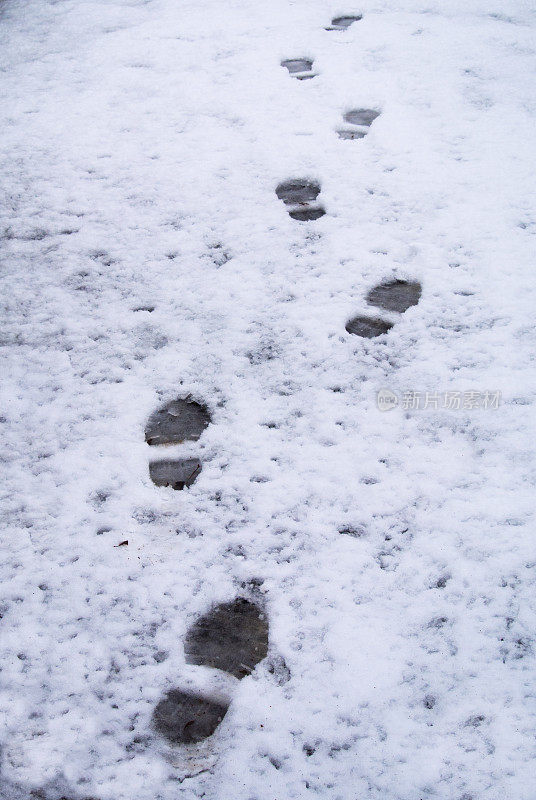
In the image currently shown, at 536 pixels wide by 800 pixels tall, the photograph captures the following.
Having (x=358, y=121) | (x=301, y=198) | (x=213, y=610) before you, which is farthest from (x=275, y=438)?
(x=358, y=121)

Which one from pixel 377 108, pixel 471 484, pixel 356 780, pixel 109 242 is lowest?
pixel 356 780

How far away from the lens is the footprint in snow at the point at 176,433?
1.30 meters

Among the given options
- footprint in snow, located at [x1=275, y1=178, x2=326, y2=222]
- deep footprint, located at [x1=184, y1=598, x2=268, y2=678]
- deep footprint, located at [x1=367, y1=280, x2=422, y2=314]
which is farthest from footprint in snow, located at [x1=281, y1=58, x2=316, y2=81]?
deep footprint, located at [x1=184, y1=598, x2=268, y2=678]

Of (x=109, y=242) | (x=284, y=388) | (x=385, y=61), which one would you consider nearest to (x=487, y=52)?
(x=385, y=61)

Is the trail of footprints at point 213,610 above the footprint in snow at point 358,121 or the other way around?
the other way around

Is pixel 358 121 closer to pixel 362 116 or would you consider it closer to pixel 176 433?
pixel 362 116

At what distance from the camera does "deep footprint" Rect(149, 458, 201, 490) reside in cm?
129

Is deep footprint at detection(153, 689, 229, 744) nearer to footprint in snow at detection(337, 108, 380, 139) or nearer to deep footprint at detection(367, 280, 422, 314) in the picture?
deep footprint at detection(367, 280, 422, 314)

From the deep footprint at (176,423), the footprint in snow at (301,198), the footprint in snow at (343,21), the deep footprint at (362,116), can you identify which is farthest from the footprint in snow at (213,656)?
the footprint in snow at (343,21)

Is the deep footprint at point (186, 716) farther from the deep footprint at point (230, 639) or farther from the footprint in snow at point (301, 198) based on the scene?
the footprint in snow at point (301, 198)

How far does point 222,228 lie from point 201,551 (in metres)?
1.13

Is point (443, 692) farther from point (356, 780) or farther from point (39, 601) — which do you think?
point (39, 601)

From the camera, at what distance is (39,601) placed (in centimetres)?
112

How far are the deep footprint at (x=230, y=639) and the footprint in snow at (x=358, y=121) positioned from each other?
1874mm
